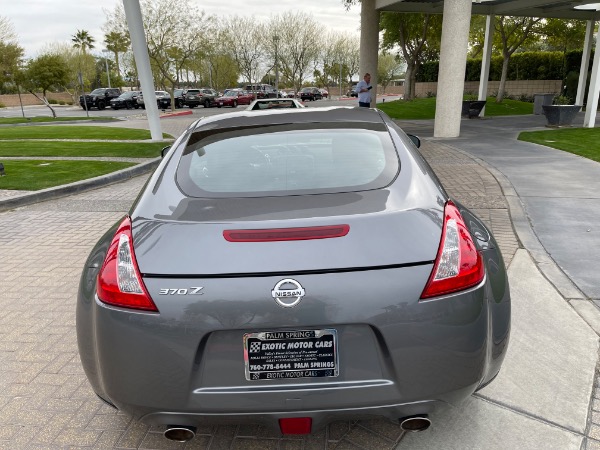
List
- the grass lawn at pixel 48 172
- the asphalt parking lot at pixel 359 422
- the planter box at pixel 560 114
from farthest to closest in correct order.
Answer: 1. the planter box at pixel 560 114
2. the grass lawn at pixel 48 172
3. the asphalt parking lot at pixel 359 422

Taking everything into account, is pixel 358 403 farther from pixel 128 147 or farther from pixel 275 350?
pixel 128 147

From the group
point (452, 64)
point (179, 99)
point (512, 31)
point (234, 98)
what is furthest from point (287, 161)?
point (179, 99)

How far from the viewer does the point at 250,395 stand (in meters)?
1.83

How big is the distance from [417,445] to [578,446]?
782mm

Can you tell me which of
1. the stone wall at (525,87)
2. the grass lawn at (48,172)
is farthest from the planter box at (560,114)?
the stone wall at (525,87)

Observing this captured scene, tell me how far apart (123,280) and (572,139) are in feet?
48.0

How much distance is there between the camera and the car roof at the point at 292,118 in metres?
3.03

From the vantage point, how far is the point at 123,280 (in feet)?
6.29

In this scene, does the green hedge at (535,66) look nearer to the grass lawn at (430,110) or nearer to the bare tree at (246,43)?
the grass lawn at (430,110)

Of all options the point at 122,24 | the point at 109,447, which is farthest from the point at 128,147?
the point at 122,24

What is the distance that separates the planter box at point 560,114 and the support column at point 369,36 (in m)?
7.87

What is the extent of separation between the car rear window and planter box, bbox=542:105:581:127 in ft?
55.2

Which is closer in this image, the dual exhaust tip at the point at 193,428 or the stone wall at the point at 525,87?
the dual exhaust tip at the point at 193,428

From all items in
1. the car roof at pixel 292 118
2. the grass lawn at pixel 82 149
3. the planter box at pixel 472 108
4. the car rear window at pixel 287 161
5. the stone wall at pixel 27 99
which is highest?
the car roof at pixel 292 118
